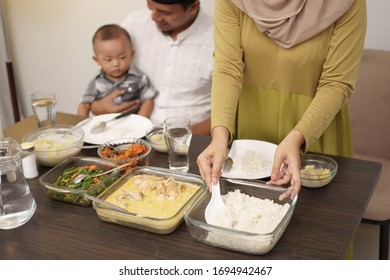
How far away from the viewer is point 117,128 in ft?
6.39

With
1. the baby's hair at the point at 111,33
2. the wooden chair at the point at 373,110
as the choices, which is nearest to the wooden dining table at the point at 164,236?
the wooden chair at the point at 373,110

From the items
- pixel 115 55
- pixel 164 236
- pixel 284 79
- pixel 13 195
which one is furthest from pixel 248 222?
Result: pixel 115 55

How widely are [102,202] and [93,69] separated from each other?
2.45 metres

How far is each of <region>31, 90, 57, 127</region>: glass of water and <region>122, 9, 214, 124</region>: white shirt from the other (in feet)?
2.59

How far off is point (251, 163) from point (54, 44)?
2576mm

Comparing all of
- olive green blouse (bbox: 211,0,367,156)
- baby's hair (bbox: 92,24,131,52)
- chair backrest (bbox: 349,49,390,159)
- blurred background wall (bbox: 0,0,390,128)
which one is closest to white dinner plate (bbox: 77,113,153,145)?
olive green blouse (bbox: 211,0,367,156)

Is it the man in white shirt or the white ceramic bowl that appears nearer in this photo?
the white ceramic bowl

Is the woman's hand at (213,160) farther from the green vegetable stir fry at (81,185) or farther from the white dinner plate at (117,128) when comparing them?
the white dinner plate at (117,128)

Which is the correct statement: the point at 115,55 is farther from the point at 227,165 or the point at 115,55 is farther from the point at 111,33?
the point at 227,165

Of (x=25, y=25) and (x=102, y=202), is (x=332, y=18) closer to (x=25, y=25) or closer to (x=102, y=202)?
(x=102, y=202)

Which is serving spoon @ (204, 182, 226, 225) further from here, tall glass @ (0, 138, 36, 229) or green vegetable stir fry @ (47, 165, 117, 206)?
tall glass @ (0, 138, 36, 229)

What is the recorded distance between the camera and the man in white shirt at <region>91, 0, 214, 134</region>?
254cm

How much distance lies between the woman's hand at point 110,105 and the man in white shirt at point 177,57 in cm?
14

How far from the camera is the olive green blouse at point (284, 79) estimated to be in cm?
156
